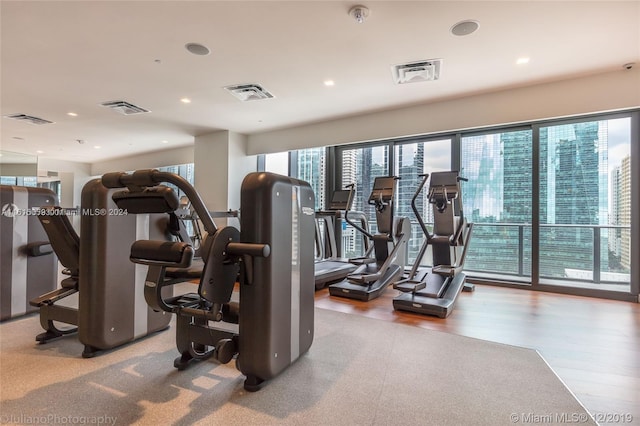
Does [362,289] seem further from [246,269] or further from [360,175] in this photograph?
[360,175]

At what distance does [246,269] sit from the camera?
1825 mm

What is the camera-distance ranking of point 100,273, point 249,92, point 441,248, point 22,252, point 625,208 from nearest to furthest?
point 100,273
point 22,252
point 625,208
point 441,248
point 249,92

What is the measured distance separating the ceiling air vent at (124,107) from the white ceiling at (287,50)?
0.20 meters

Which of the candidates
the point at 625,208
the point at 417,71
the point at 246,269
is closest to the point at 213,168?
the point at 417,71

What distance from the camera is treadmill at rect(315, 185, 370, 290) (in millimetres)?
4719

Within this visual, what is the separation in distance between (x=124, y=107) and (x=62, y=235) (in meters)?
3.59

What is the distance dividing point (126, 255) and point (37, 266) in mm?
1738

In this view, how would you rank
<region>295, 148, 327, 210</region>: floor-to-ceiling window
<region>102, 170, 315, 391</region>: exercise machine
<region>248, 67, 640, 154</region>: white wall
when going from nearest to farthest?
<region>102, 170, 315, 391</region>: exercise machine
<region>248, 67, 640, 154</region>: white wall
<region>295, 148, 327, 210</region>: floor-to-ceiling window

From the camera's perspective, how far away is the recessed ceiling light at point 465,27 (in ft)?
9.48


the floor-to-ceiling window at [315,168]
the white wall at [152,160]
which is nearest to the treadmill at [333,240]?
the floor-to-ceiling window at [315,168]

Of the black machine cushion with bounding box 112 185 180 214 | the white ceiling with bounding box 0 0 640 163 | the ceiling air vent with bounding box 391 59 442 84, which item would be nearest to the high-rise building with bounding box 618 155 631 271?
the white ceiling with bounding box 0 0 640 163

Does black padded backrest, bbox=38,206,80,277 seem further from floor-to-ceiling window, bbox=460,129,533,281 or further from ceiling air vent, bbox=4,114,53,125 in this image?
floor-to-ceiling window, bbox=460,129,533,281

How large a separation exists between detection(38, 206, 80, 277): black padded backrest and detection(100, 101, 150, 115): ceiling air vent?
325 centimetres

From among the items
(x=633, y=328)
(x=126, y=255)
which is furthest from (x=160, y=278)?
(x=633, y=328)
